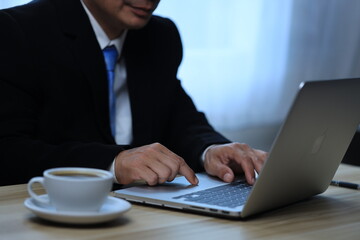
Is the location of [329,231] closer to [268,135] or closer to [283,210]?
[283,210]

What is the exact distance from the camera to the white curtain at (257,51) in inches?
129

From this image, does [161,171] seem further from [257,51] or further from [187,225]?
[257,51]

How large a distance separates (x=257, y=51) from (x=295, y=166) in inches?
97.8

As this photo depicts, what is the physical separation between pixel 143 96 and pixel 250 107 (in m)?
1.77

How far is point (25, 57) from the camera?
1.75 metres

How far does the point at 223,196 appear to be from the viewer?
1.22 m

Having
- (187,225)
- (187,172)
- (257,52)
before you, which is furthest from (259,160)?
(257,52)

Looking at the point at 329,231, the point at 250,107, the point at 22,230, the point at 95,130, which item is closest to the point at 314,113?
the point at 329,231

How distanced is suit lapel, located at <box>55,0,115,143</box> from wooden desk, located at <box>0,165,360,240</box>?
62 cm

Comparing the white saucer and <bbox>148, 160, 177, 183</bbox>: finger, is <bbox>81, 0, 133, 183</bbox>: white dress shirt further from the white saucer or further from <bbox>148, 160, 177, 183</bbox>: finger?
the white saucer

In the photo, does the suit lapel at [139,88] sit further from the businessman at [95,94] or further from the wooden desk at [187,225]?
the wooden desk at [187,225]

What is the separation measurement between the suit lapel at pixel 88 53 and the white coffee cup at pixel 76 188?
2.74 ft

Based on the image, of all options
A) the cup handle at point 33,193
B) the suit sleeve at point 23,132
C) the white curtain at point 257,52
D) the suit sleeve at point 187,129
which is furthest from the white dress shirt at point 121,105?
the white curtain at point 257,52

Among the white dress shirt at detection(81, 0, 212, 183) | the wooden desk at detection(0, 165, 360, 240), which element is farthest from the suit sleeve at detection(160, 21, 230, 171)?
the wooden desk at detection(0, 165, 360, 240)
